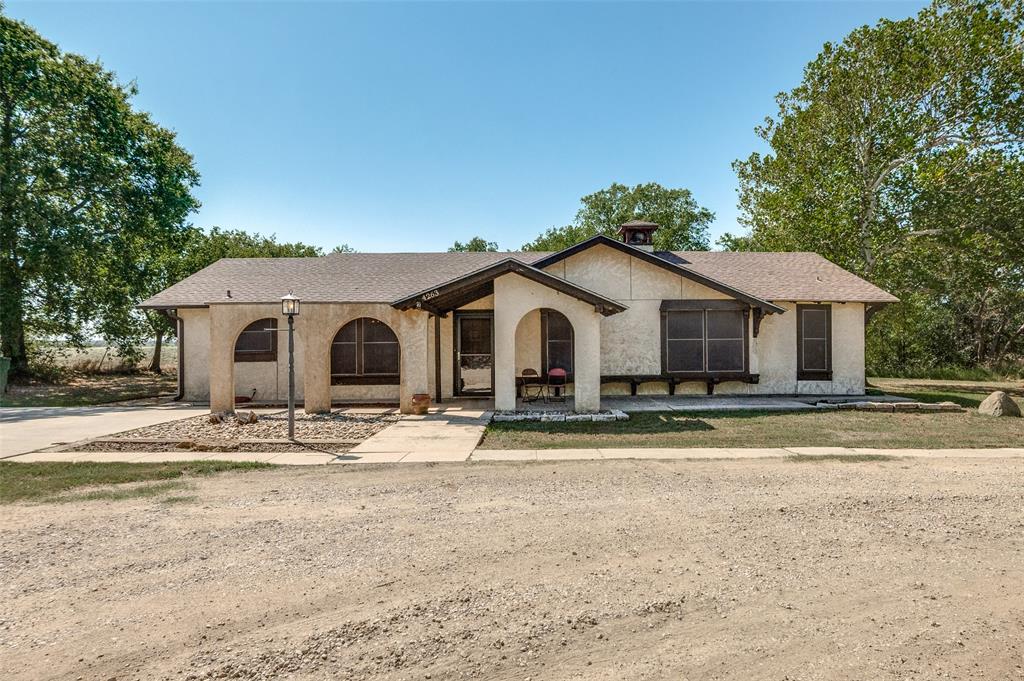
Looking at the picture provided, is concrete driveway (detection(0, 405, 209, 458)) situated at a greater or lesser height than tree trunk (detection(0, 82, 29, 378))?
lesser

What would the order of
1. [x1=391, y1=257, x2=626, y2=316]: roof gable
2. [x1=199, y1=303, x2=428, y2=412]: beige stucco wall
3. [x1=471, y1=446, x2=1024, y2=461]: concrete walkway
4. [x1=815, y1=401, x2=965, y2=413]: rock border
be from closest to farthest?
[x1=471, y1=446, x2=1024, y2=461]: concrete walkway, [x1=391, y1=257, x2=626, y2=316]: roof gable, [x1=199, y1=303, x2=428, y2=412]: beige stucco wall, [x1=815, y1=401, x2=965, y2=413]: rock border

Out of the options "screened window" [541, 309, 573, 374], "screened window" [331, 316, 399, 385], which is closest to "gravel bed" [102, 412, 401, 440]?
"screened window" [331, 316, 399, 385]

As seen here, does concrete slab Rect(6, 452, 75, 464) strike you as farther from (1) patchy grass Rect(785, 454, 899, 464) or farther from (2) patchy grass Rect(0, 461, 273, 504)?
(1) patchy grass Rect(785, 454, 899, 464)

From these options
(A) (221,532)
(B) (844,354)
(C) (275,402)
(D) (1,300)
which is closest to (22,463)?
(A) (221,532)

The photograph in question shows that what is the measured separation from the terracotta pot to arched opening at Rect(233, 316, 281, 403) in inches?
205

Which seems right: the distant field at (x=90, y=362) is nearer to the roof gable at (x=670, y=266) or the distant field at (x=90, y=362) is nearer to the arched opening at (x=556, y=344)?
the arched opening at (x=556, y=344)

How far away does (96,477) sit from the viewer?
671 centimetres

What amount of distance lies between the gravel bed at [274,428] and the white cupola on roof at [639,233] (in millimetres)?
10409

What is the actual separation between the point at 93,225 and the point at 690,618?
1062 inches

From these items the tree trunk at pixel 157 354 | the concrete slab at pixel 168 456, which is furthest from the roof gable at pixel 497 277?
the tree trunk at pixel 157 354

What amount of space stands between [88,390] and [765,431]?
23283 millimetres

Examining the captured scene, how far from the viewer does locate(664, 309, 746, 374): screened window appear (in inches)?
566

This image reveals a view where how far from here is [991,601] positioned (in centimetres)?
346

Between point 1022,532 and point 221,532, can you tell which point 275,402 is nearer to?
point 221,532
